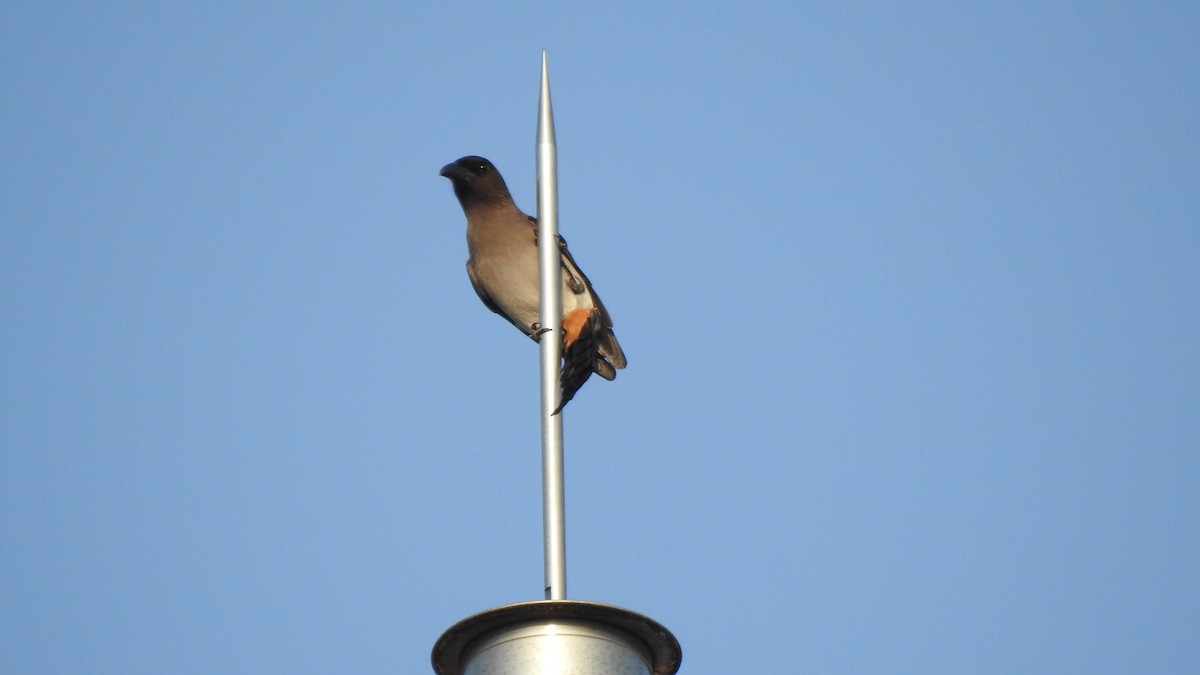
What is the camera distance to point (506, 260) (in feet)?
36.4

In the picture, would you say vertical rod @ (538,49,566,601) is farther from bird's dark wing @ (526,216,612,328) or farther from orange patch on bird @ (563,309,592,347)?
bird's dark wing @ (526,216,612,328)

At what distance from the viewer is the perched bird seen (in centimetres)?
1044

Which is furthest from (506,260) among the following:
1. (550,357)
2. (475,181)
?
(550,357)

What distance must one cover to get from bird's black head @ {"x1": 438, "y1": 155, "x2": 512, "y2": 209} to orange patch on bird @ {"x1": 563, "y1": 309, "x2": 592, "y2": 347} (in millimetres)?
3704

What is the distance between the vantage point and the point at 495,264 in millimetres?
11164

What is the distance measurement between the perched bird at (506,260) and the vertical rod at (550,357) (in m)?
3.64

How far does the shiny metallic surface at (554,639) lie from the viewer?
488cm

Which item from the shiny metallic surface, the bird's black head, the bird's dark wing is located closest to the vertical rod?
the shiny metallic surface

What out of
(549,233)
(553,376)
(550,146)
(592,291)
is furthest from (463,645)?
(592,291)

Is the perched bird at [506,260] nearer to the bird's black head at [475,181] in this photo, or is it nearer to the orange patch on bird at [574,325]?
the bird's black head at [475,181]

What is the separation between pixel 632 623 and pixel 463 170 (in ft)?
23.2

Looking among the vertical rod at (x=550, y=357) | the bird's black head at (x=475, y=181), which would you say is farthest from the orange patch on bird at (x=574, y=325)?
the bird's black head at (x=475, y=181)

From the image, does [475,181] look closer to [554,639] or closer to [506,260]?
[506,260]

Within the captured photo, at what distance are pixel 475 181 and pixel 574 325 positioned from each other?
4.03 metres
